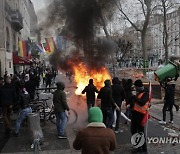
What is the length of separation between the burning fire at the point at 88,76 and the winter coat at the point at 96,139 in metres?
9.25

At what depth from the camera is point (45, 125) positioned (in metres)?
10.6

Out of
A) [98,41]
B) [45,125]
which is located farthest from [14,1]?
[45,125]

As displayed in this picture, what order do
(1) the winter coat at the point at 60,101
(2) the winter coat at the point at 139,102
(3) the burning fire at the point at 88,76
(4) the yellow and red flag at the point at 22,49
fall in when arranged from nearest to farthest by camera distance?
(2) the winter coat at the point at 139,102 < (1) the winter coat at the point at 60,101 < (3) the burning fire at the point at 88,76 < (4) the yellow and red flag at the point at 22,49

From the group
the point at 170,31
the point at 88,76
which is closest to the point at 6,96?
the point at 88,76

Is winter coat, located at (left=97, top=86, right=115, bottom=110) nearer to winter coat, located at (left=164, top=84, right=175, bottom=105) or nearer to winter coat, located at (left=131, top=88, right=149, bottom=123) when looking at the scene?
winter coat, located at (left=131, top=88, right=149, bottom=123)

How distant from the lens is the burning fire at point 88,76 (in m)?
13.2

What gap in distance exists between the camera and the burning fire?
13.2 m

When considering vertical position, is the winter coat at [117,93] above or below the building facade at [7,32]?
below

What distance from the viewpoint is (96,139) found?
151 inches

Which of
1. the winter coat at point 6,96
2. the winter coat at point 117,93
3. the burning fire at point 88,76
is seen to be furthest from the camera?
the burning fire at point 88,76

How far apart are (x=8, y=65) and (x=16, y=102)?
18.6 m

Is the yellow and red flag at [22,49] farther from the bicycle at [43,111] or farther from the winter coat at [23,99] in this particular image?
the winter coat at [23,99]

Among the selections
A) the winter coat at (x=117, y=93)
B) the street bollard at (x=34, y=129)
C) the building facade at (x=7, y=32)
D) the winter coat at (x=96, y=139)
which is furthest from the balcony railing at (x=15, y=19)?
the winter coat at (x=96, y=139)

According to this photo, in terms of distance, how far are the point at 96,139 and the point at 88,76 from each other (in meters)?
9.70
